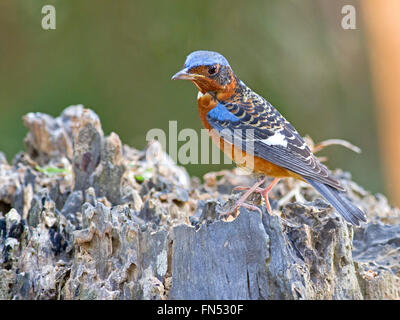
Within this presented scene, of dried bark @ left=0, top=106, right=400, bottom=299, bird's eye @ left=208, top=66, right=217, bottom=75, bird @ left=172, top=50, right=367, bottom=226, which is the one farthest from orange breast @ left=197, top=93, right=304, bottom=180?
dried bark @ left=0, top=106, right=400, bottom=299

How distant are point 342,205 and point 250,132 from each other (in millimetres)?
977

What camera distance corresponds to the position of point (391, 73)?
896 cm

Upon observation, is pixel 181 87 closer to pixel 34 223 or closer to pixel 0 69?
pixel 0 69

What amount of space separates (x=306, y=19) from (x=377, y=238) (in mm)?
5776

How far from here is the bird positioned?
13.7 feet

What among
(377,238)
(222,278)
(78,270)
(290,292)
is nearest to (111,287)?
(78,270)

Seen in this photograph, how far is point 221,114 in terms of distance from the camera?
4547 mm

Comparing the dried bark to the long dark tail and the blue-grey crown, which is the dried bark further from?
the blue-grey crown

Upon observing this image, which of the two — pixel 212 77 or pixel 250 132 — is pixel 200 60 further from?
pixel 250 132

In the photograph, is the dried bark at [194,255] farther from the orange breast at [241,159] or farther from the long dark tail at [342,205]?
the orange breast at [241,159]

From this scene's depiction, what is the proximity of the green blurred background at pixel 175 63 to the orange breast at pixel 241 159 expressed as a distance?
4.84 metres

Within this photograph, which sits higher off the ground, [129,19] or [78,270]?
[129,19]

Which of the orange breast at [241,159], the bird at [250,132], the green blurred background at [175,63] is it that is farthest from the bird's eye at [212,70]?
the green blurred background at [175,63]

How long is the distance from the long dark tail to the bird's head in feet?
3.62
